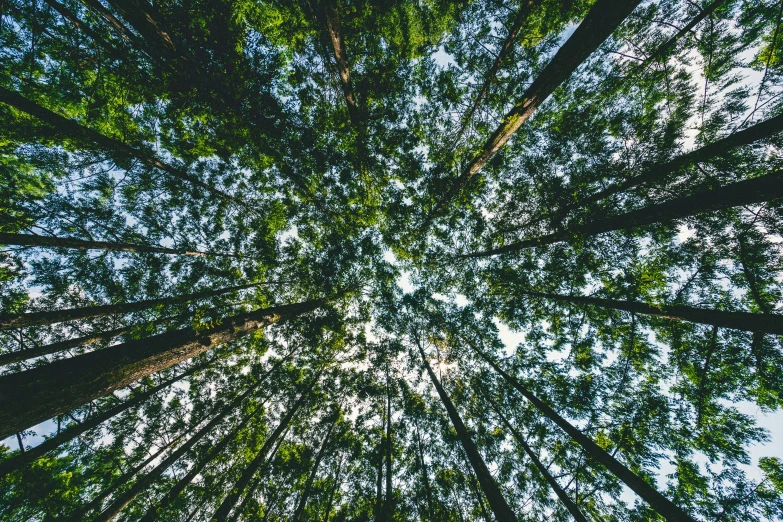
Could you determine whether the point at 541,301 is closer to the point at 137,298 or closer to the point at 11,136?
the point at 137,298

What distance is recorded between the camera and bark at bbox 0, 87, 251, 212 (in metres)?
6.05

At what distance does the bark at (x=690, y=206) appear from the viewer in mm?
4723

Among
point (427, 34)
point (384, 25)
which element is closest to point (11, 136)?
point (384, 25)

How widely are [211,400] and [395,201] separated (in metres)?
12.2

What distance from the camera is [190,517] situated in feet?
29.8

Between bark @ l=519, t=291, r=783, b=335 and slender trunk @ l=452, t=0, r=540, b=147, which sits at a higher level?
slender trunk @ l=452, t=0, r=540, b=147

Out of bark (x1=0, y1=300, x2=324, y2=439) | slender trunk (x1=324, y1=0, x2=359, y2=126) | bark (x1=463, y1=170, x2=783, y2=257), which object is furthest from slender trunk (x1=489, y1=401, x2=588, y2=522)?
slender trunk (x1=324, y1=0, x2=359, y2=126)

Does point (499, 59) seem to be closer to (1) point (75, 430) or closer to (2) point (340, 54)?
(2) point (340, 54)

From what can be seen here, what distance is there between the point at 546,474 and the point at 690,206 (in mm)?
7535

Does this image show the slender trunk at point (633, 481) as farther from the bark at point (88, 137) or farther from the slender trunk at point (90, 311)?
the bark at point (88, 137)

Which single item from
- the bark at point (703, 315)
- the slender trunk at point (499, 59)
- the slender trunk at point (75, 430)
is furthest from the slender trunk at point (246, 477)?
the slender trunk at point (499, 59)

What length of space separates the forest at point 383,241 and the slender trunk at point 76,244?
9 centimetres

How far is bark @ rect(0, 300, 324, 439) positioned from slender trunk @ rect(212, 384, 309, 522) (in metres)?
5.93

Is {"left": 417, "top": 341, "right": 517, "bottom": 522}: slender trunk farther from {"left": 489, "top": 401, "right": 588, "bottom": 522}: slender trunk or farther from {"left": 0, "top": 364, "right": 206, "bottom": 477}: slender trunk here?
{"left": 0, "top": 364, "right": 206, "bottom": 477}: slender trunk
